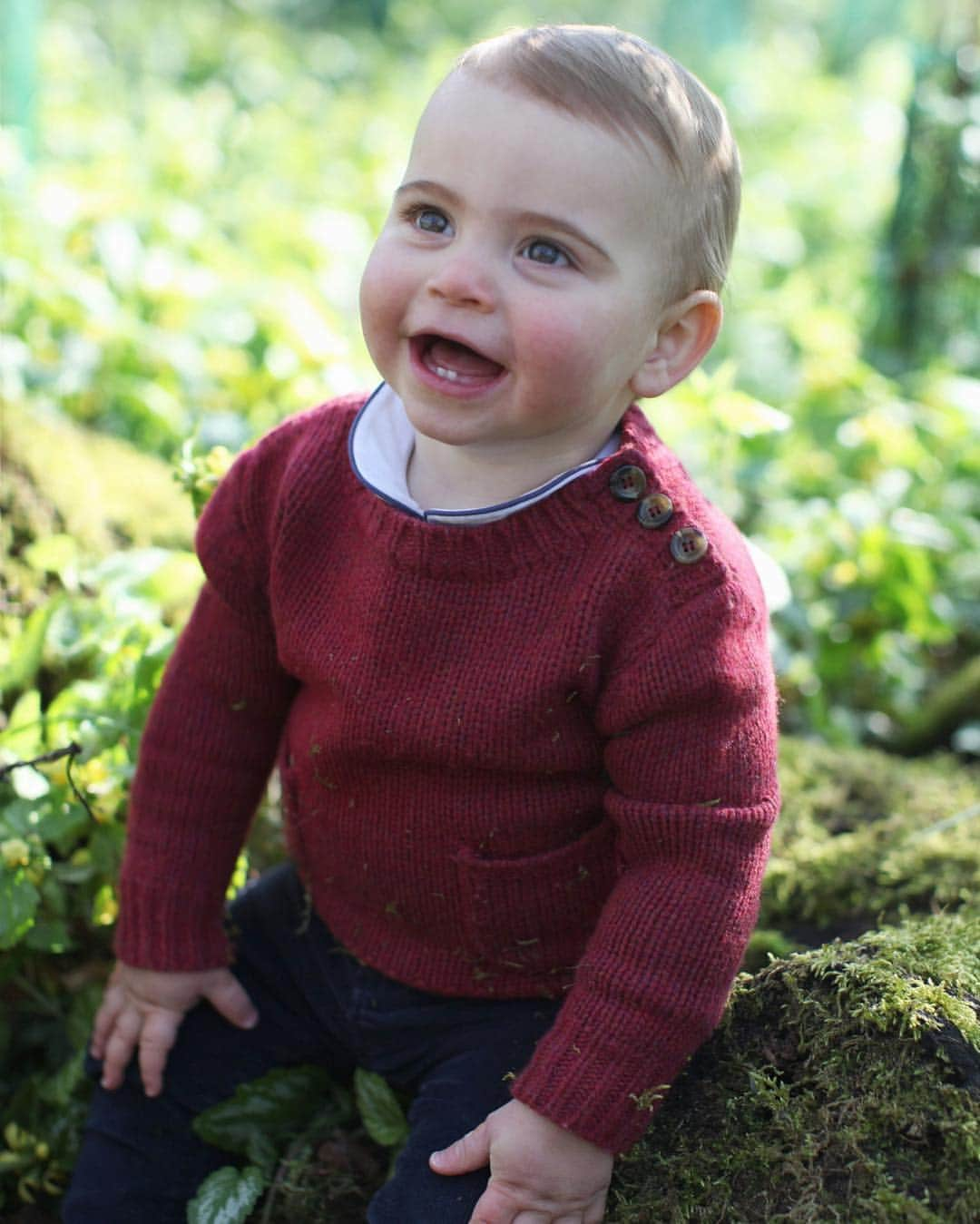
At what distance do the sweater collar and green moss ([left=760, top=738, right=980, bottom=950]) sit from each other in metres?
0.77

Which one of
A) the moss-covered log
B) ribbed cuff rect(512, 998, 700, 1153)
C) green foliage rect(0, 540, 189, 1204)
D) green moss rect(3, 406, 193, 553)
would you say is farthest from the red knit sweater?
green moss rect(3, 406, 193, 553)

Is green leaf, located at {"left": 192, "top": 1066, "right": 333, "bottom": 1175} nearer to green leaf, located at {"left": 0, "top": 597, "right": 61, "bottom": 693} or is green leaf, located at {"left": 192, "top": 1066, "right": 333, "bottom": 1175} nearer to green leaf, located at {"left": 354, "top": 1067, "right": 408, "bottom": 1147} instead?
green leaf, located at {"left": 354, "top": 1067, "right": 408, "bottom": 1147}

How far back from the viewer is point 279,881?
1.98m

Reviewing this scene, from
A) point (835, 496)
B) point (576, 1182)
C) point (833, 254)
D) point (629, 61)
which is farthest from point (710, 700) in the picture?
point (833, 254)

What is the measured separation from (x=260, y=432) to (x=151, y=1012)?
1.38 metres

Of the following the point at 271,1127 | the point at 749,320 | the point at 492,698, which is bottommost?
the point at 749,320

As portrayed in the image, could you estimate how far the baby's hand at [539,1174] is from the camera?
57.2 inches

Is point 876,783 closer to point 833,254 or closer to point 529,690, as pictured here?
point 529,690

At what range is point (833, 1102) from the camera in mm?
1453

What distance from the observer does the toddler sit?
4.66 feet

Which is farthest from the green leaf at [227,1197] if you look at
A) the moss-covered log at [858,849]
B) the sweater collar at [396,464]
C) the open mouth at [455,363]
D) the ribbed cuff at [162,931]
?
the open mouth at [455,363]

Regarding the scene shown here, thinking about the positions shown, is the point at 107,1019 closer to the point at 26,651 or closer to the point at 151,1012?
the point at 151,1012

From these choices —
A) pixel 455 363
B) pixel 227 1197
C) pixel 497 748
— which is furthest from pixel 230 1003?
pixel 455 363

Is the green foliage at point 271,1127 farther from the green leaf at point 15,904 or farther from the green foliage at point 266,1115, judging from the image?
the green leaf at point 15,904
